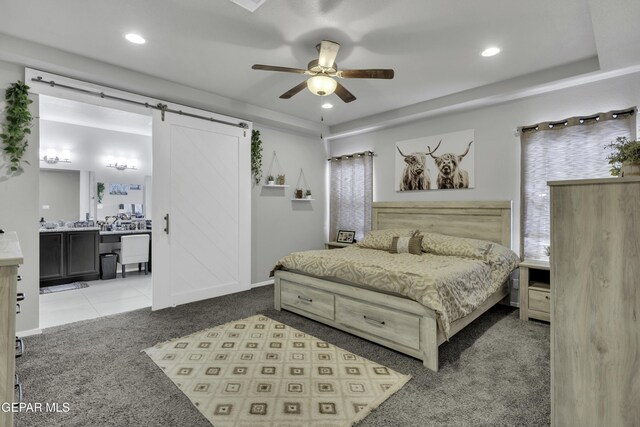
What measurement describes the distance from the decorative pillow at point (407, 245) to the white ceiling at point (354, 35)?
6.17ft

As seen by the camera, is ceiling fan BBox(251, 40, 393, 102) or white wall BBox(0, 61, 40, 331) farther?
white wall BBox(0, 61, 40, 331)

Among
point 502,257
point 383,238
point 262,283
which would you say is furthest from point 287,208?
point 502,257

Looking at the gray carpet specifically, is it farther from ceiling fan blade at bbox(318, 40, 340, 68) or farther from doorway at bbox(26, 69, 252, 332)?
ceiling fan blade at bbox(318, 40, 340, 68)

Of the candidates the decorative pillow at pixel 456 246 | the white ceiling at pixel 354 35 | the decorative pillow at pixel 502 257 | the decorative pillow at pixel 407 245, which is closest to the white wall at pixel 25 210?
the white ceiling at pixel 354 35

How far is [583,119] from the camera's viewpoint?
3.31 m

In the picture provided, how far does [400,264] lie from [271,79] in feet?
8.15

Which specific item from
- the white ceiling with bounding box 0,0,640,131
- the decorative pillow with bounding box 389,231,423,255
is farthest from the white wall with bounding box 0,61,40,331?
the decorative pillow with bounding box 389,231,423,255

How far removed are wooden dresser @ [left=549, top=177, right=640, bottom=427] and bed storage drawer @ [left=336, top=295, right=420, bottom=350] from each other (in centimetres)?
111

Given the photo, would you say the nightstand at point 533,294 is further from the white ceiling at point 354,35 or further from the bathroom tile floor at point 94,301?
the bathroom tile floor at point 94,301

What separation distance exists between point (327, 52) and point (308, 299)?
93.9 inches

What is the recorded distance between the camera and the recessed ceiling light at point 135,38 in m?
2.71

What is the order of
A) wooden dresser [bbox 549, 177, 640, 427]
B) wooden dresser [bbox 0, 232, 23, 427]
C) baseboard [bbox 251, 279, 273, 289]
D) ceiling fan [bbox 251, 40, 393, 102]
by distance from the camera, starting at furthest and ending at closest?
baseboard [bbox 251, 279, 273, 289] → ceiling fan [bbox 251, 40, 393, 102] → wooden dresser [bbox 549, 177, 640, 427] → wooden dresser [bbox 0, 232, 23, 427]

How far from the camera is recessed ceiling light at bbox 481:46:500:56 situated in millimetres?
2923

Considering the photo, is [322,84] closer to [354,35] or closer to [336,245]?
[354,35]
